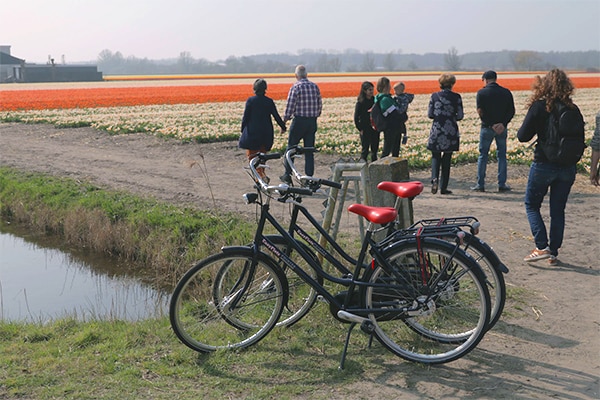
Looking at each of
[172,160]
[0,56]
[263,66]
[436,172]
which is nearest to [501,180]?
[436,172]

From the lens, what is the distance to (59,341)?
18.6ft

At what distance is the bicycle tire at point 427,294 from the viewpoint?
193 inches

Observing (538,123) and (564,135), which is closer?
(564,135)

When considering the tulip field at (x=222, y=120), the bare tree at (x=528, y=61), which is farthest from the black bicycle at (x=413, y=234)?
the bare tree at (x=528, y=61)

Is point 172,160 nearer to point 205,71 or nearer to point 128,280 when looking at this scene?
point 128,280

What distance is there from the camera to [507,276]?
7223 mm

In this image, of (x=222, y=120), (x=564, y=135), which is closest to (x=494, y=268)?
(x=564, y=135)

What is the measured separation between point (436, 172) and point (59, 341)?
7786 millimetres

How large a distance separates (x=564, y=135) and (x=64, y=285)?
21.3ft

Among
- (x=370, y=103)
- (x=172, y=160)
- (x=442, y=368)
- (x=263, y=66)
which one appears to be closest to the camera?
(x=442, y=368)

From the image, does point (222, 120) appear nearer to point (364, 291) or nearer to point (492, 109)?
point (492, 109)

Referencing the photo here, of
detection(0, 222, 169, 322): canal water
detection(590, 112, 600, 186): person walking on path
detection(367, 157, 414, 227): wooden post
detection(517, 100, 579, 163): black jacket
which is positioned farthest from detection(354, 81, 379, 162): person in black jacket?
detection(367, 157, 414, 227): wooden post

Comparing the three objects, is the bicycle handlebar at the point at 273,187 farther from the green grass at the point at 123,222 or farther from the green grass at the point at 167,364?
the green grass at the point at 123,222

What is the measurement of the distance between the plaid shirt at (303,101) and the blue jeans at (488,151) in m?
2.89
